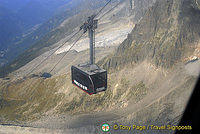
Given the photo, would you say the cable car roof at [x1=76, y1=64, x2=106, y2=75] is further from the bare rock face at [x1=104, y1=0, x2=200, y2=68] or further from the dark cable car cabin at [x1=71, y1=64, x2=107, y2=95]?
the bare rock face at [x1=104, y1=0, x2=200, y2=68]

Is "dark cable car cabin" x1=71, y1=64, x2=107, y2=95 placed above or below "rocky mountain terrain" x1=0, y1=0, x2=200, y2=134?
below

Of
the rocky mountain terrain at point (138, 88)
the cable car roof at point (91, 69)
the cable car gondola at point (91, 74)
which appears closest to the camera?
the cable car gondola at point (91, 74)

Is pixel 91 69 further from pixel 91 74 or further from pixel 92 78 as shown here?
pixel 92 78

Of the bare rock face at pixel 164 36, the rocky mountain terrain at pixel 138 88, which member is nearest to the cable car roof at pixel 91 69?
the rocky mountain terrain at pixel 138 88

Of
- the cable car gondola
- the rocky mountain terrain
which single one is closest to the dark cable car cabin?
the cable car gondola

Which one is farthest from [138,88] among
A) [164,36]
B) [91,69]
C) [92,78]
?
[92,78]

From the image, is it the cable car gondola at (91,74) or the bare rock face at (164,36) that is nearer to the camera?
the cable car gondola at (91,74)

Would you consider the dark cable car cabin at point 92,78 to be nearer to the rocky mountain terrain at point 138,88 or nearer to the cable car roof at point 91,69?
the cable car roof at point 91,69

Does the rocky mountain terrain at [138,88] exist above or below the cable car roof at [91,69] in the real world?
above
